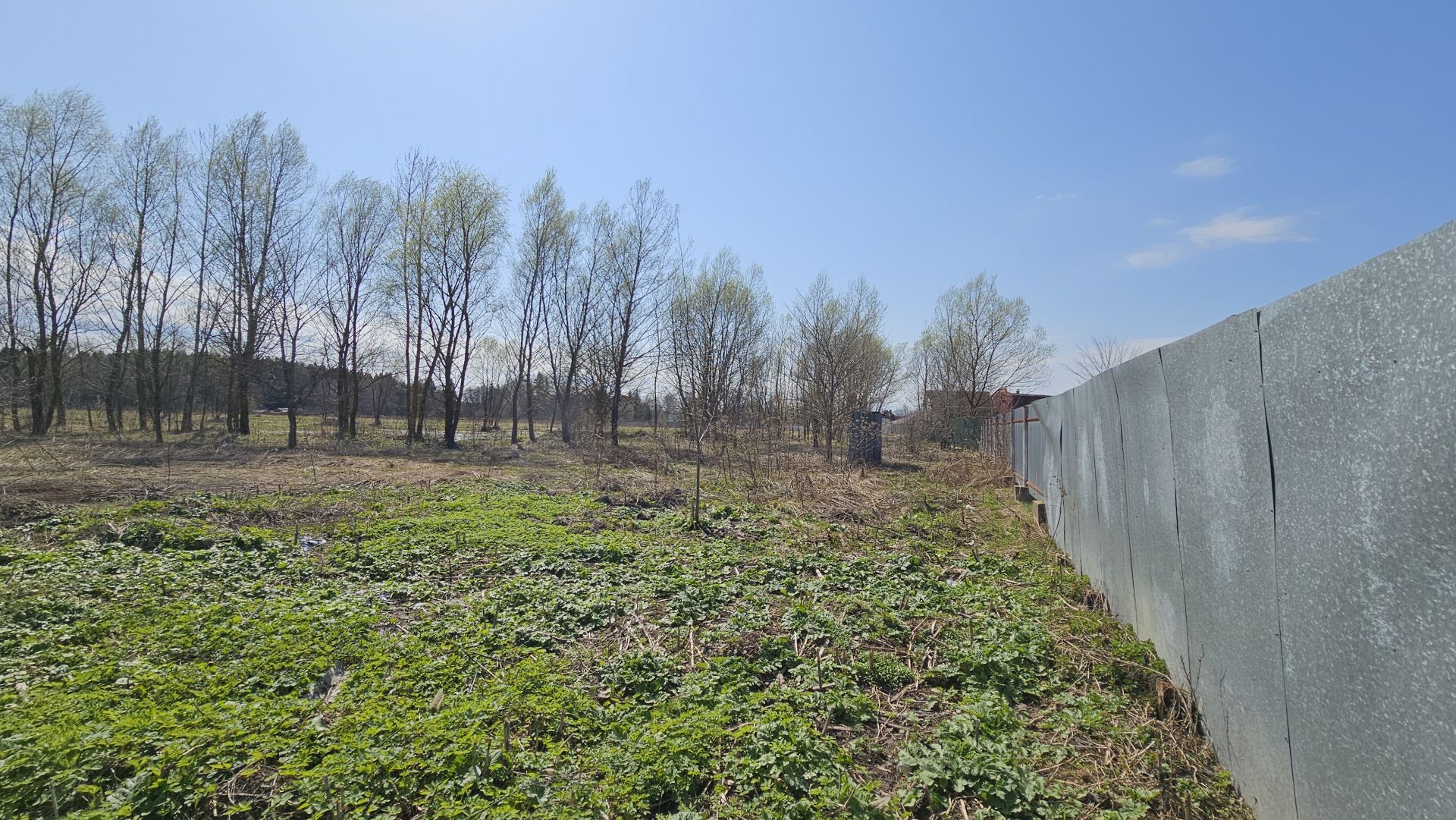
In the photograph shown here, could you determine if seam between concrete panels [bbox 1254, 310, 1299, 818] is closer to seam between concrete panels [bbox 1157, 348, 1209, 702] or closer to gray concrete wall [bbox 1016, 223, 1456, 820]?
gray concrete wall [bbox 1016, 223, 1456, 820]

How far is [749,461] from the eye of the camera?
12602 millimetres

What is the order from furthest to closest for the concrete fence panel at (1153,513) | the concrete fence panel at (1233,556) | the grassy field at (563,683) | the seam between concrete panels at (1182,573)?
1. the concrete fence panel at (1153,513)
2. the seam between concrete panels at (1182,573)
3. the grassy field at (563,683)
4. the concrete fence panel at (1233,556)

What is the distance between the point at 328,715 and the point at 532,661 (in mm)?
1092

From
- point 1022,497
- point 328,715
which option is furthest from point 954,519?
point 328,715

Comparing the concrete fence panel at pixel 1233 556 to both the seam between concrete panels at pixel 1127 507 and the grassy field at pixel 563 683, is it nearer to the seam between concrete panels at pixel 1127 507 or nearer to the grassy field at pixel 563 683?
the grassy field at pixel 563 683

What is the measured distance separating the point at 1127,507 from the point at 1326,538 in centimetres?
249

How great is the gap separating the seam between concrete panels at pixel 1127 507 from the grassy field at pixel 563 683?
0.42 m

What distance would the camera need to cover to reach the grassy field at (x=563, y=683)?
2.51m

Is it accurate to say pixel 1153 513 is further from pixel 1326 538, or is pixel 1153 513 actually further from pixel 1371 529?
pixel 1371 529

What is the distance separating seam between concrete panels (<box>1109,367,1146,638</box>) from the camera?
4.02m

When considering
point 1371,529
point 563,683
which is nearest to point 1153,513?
point 1371,529

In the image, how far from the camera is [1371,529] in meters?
1.63

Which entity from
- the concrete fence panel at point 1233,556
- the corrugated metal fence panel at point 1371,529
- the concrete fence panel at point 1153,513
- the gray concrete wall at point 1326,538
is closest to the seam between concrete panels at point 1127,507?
the concrete fence panel at point 1153,513

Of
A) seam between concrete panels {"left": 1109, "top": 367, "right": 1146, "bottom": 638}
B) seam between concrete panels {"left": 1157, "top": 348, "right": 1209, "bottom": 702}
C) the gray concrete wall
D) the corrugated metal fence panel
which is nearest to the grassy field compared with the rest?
seam between concrete panels {"left": 1157, "top": 348, "right": 1209, "bottom": 702}
